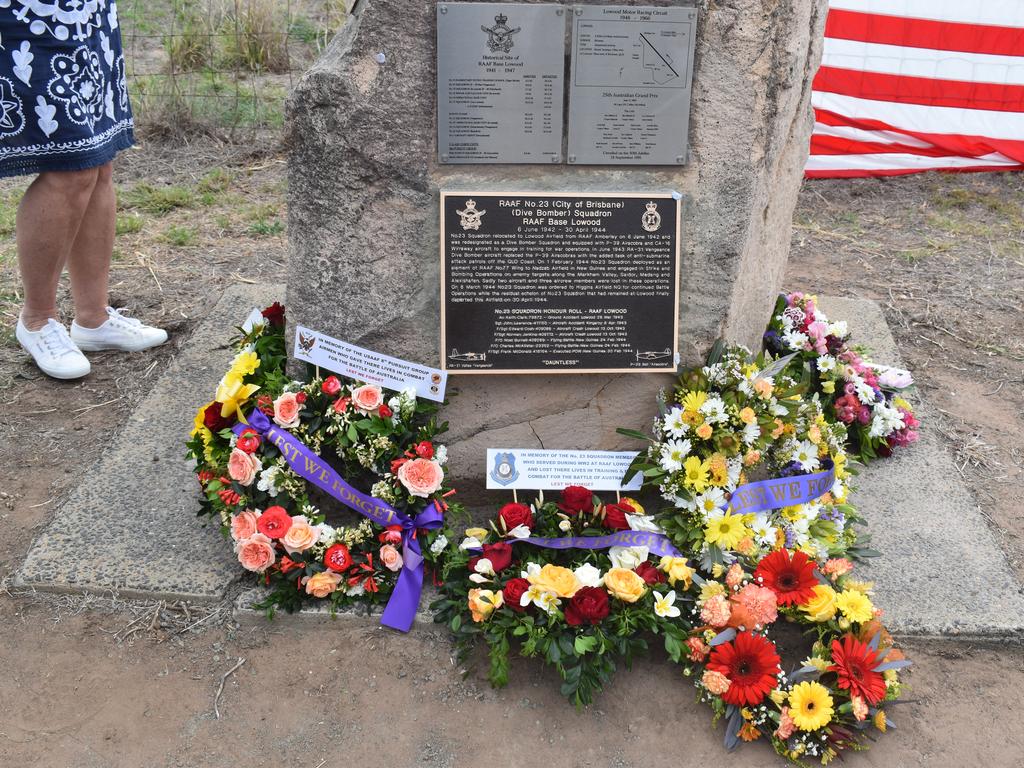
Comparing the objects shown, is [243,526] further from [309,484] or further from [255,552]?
[309,484]

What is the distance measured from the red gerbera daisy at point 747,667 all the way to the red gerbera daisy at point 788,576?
16 centimetres

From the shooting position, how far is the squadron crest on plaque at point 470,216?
2.72m

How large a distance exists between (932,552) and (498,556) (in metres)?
1.37

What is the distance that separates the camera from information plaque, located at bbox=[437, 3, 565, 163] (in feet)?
8.45

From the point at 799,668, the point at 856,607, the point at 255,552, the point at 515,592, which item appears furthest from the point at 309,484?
the point at 856,607

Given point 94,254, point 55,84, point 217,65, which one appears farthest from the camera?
point 217,65

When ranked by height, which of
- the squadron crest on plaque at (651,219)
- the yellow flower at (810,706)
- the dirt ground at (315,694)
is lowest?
the dirt ground at (315,694)

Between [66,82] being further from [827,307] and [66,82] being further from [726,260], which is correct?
[827,307]

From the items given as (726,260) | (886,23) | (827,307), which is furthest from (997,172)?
(726,260)

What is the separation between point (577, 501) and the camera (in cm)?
275

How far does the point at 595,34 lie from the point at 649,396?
1091 millimetres

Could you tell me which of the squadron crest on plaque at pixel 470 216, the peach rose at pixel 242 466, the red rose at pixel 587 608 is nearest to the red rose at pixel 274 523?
the peach rose at pixel 242 466

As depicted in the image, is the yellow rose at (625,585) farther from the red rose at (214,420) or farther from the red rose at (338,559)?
the red rose at (214,420)

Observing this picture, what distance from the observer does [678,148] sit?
8.98 feet
